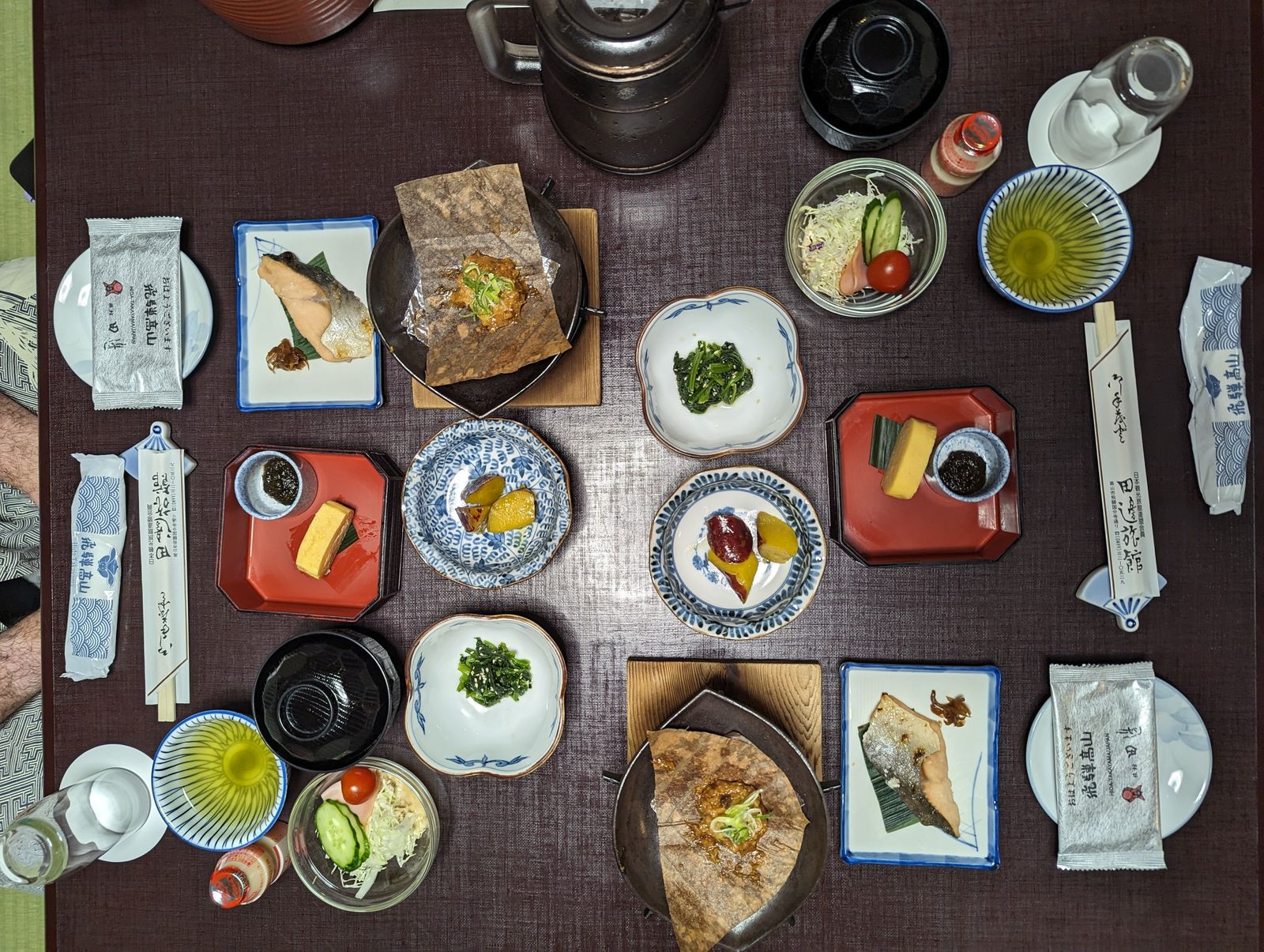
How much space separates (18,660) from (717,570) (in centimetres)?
189

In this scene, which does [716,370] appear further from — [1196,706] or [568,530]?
[1196,706]

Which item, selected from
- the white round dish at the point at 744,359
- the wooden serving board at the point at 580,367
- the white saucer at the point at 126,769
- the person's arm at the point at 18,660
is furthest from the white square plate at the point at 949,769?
the person's arm at the point at 18,660

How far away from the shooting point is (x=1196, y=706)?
1517 millimetres

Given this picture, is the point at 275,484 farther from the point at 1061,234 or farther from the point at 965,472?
the point at 1061,234

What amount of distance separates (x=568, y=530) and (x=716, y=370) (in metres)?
0.47

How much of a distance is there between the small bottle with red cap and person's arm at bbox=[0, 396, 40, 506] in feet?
7.69

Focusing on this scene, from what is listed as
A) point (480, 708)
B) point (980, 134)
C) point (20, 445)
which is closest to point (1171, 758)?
point (980, 134)

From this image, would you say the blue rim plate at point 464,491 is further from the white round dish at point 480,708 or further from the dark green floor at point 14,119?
the dark green floor at point 14,119

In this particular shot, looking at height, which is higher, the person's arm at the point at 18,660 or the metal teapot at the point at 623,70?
the metal teapot at the point at 623,70

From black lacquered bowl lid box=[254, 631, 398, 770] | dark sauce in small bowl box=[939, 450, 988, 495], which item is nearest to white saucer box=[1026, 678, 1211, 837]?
dark sauce in small bowl box=[939, 450, 988, 495]

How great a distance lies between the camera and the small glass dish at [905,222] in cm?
146

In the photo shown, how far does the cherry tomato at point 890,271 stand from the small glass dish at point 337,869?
146cm

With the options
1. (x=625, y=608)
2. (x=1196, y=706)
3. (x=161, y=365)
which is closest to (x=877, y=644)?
(x=625, y=608)

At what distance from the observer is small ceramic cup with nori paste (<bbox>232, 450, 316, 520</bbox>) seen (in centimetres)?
154
